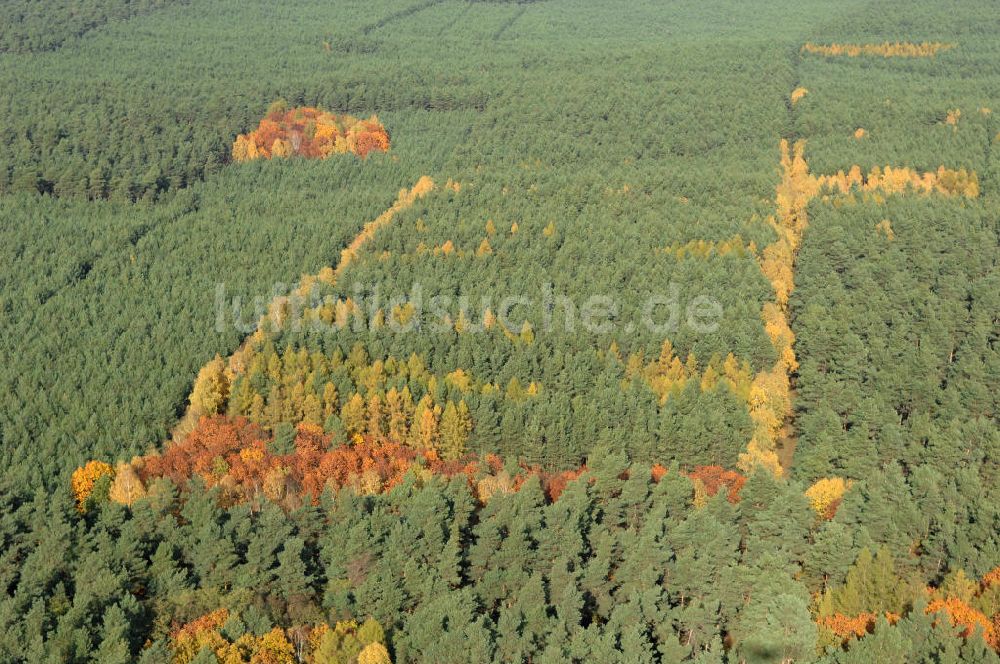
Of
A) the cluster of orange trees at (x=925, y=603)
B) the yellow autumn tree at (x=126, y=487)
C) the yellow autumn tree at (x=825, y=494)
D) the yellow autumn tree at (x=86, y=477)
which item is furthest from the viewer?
the yellow autumn tree at (x=86, y=477)

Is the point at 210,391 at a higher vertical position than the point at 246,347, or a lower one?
lower

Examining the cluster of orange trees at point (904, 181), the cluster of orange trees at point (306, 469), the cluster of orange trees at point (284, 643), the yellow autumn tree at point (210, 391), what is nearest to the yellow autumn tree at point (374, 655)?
the cluster of orange trees at point (284, 643)

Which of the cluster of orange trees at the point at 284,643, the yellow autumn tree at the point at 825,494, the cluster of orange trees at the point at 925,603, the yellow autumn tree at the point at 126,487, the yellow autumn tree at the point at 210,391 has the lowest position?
A: the yellow autumn tree at the point at 825,494

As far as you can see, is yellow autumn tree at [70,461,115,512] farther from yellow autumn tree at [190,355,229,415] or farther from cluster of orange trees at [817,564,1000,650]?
cluster of orange trees at [817,564,1000,650]

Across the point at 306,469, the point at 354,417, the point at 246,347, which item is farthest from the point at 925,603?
the point at 246,347

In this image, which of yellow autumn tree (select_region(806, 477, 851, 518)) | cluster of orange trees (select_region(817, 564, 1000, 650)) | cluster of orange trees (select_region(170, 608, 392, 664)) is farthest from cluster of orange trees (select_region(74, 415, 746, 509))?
cluster of orange trees (select_region(817, 564, 1000, 650))

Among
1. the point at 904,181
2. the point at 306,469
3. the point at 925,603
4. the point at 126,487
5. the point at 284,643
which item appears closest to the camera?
the point at 284,643

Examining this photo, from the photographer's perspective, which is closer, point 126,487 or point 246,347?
point 126,487

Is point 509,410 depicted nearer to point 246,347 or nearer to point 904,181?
point 246,347

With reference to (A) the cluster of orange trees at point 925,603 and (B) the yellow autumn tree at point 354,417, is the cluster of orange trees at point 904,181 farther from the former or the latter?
(A) the cluster of orange trees at point 925,603
